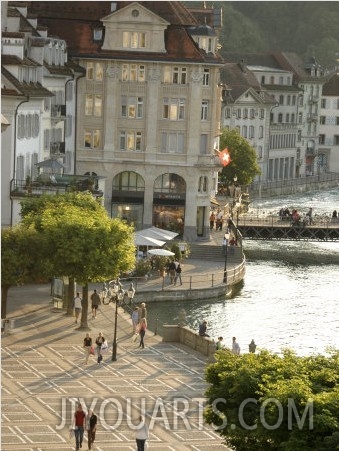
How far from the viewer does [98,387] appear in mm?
48125

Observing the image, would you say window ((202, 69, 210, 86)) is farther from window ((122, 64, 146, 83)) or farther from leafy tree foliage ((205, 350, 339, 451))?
leafy tree foliage ((205, 350, 339, 451))

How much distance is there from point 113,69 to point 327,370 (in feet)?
203

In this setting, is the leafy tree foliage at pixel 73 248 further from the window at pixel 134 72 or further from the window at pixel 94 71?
the window at pixel 94 71

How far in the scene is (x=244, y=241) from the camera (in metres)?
105

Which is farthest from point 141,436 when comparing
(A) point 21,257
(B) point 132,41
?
(B) point 132,41

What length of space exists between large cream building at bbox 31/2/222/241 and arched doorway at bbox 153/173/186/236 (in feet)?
0.19

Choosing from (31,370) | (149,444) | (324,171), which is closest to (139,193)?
(31,370)

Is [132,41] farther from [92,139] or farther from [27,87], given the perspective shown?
[27,87]

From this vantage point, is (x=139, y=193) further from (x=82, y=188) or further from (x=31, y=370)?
(x=31, y=370)

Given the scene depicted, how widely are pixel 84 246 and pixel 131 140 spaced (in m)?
35.9

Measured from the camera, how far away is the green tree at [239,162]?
129000 mm

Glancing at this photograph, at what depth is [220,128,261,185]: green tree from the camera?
423 ft

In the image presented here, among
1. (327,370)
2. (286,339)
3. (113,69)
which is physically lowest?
(286,339)

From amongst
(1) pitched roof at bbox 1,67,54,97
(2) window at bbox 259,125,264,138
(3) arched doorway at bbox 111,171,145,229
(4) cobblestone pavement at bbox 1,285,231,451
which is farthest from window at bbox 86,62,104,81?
(2) window at bbox 259,125,264,138
